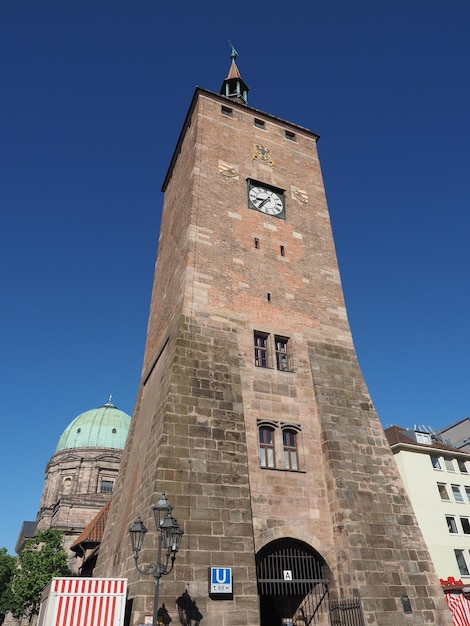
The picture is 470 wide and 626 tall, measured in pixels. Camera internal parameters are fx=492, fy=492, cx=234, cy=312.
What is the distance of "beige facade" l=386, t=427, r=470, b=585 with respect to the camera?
102 feet

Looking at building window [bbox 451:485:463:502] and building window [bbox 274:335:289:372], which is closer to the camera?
building window [bbox 274:335:289:372]

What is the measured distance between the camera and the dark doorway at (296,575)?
48.5 feet

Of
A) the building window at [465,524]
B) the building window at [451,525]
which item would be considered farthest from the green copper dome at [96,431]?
the building window at [465,524]

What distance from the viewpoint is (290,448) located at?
55.5 feet

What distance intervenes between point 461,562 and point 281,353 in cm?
2268

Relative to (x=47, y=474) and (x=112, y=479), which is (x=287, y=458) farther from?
(x=47, y=474)

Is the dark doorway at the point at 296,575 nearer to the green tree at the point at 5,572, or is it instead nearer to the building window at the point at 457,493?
the building window at the point at 457,493

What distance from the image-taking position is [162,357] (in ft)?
62.5

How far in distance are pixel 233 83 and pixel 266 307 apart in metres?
19.2

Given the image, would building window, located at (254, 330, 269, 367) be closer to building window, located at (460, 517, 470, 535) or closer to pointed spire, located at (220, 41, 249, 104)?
pointed spire, located at (220, 41, 249, 104)

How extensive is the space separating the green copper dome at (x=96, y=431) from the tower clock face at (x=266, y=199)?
4958 cm

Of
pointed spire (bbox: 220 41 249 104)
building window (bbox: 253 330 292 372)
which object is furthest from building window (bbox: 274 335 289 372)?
pointed spire (bbox: 220 41 249 104)

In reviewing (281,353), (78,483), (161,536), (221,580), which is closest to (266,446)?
(281,353)

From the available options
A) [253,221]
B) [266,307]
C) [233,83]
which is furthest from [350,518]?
[233,83]
